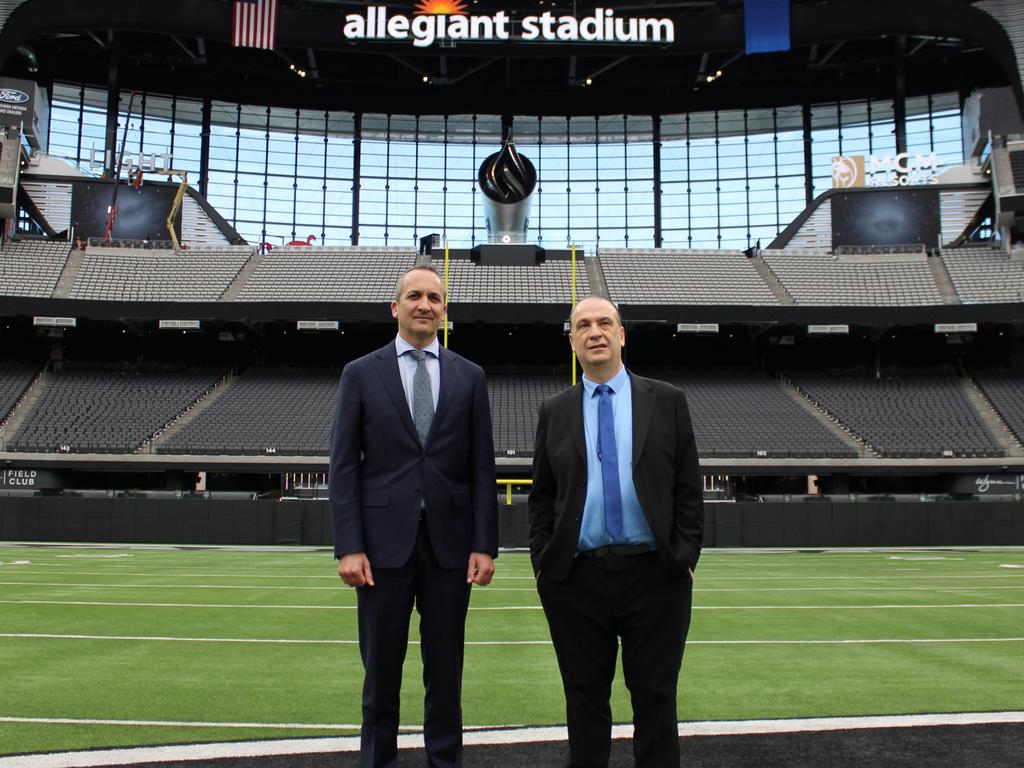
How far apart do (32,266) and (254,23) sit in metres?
11.6

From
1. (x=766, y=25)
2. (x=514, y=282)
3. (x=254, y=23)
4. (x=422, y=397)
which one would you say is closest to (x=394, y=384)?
(x=422, y=397)

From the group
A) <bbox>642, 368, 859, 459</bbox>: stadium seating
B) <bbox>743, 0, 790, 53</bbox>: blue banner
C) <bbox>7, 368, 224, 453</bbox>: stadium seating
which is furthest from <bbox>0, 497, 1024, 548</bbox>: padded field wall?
<bbox>743, 0, 790, 53</bbox>: blue banner

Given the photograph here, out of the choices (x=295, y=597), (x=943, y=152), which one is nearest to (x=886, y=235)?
(x=943, y=152)

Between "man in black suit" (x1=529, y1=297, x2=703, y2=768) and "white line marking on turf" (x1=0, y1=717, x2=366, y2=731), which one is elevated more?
"man in black suit" (x1=529, y1=297, x2=703, y2=768)

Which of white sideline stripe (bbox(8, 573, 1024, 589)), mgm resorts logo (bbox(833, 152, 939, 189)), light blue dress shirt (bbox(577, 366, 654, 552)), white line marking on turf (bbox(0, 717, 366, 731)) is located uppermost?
mgm resorts logo (bbox(833, 152, 939, 189))

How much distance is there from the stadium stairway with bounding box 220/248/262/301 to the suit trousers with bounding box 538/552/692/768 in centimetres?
2880

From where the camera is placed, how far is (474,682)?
505cm

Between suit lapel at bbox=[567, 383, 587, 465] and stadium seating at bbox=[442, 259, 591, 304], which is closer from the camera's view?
suit lapel at bbox=[567, 383, 587, 465]

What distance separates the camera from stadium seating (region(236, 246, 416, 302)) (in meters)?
30.6

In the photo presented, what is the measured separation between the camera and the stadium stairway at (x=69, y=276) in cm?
3011

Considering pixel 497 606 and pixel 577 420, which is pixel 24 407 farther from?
pixel 577 420

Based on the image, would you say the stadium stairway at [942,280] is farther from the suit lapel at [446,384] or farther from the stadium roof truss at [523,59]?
the suit lapel at [446,384]

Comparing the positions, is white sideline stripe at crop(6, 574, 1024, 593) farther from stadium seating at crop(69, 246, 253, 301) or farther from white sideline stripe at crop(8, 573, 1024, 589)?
stadium seating at crop(69, 246, 253, 301)

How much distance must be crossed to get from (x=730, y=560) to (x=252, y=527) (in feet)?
34.1
